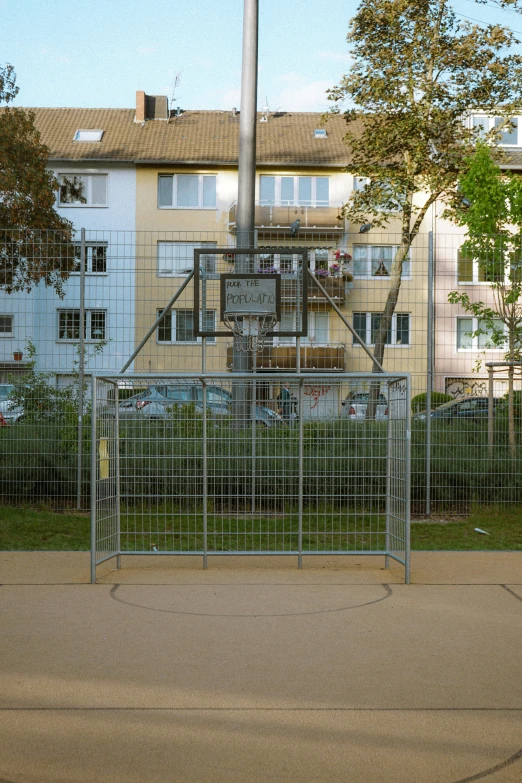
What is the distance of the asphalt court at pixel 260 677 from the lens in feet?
12.5

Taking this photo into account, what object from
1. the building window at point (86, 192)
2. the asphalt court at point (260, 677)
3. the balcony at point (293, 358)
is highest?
the building window at point (86, 192)

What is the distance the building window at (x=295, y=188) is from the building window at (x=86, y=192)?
6453 mm

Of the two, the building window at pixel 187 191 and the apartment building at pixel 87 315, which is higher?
the building window at pixel 187 191

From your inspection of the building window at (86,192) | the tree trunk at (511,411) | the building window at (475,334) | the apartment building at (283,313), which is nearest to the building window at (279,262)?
the apartment building at (283,313)

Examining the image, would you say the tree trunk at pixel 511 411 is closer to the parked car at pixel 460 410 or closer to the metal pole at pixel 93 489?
the parked car at pixel 460 410

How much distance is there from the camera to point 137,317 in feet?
35.7

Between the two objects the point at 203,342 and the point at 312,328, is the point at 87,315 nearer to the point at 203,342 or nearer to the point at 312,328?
the point at 203,342

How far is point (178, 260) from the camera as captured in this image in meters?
11.1

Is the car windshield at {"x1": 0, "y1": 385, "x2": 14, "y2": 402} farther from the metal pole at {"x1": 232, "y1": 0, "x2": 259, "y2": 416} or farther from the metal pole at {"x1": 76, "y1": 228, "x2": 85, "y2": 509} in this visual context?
the metal pole at {"x1": 232, "y1": 0, "x2": 259, "y2": 416}

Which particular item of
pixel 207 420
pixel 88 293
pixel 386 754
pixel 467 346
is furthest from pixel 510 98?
pixel 386 754

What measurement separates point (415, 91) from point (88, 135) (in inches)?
823

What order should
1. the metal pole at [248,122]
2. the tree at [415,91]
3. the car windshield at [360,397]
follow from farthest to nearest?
1. the tree at [415,91]
2. the metal pole at [248,122]
3. the car windshield at [360,397]

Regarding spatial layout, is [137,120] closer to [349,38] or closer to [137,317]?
[349,38]

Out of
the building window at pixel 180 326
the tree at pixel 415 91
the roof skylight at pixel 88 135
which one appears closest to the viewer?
the building window at pixel 180 326
